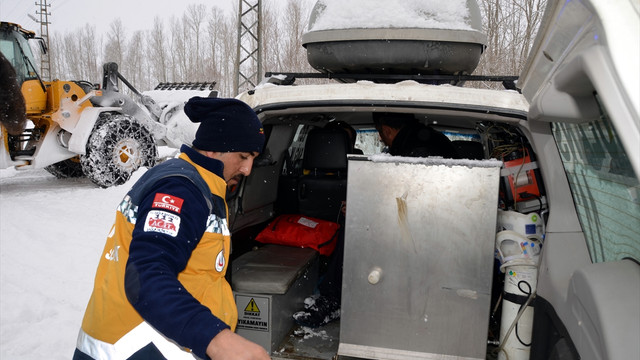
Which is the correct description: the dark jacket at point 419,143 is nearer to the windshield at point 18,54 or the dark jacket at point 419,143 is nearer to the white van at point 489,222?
the white van at point 489,222

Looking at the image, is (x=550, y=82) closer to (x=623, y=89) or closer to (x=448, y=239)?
(x=623, y=89)

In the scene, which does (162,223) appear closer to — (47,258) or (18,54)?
(47,258)

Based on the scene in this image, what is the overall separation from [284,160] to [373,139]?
1.09m

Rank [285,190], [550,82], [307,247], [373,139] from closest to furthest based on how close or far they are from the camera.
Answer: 1. [550,82]
2. [307,247]
3. [285,190]
4. [373,139]

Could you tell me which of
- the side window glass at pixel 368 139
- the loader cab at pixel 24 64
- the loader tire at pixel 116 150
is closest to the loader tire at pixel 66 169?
the loader tire at pixel 116 150

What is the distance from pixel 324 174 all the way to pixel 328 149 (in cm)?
31

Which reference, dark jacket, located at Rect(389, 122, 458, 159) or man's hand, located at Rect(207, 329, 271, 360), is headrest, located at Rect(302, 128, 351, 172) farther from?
man's hand, located at Rect(207, 329, 271, 360)

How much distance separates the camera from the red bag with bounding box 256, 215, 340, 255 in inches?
158

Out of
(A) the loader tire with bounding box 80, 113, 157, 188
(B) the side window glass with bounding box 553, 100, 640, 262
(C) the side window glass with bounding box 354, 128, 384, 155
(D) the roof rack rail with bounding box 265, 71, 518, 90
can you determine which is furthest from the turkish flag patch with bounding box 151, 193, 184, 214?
(A) the loader tire with bounding box 80, 113, 157, 188

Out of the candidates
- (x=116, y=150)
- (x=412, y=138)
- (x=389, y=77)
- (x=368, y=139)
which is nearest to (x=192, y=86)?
(x=116, y=150)

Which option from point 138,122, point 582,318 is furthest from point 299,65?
point 582,318

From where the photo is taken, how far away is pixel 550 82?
1.18 metres

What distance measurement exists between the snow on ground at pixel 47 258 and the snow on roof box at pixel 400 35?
3.09 m

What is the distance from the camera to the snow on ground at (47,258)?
3904 mm
